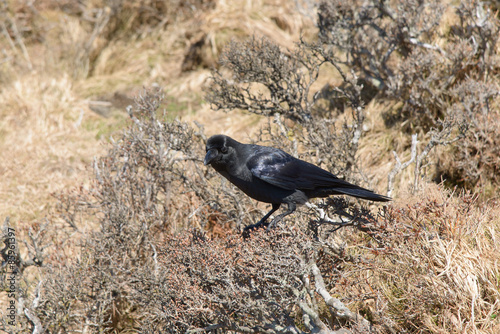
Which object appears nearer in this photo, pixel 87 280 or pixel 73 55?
pixel 87 280

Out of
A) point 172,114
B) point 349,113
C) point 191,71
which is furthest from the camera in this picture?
point 191,71

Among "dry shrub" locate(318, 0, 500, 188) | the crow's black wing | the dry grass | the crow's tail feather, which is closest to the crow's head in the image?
the crow's black wing

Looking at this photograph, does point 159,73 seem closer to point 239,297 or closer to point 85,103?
point 85,103

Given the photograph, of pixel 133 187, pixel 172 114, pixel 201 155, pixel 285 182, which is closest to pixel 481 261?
pixel 285 182

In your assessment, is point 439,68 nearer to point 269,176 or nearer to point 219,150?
point 269,176

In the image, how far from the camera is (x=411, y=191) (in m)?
4.86

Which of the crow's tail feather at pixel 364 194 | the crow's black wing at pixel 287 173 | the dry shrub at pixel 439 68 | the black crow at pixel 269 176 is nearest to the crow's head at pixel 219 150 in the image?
the black crow at pixel 269 176

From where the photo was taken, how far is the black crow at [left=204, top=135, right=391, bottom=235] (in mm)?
4027

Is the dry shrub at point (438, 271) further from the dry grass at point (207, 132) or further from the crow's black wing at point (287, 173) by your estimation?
the crow's black wing at point (287, 173)

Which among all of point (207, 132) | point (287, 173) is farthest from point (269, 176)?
point (207, 132)

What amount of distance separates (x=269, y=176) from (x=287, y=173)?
180 mm

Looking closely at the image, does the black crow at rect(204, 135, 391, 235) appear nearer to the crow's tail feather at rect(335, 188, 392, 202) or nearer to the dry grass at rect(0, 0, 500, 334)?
the crow's tail feather at rect(335, 188, 392, 202)

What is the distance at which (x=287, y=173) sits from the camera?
13.6 feet

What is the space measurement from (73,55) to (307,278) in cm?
921
